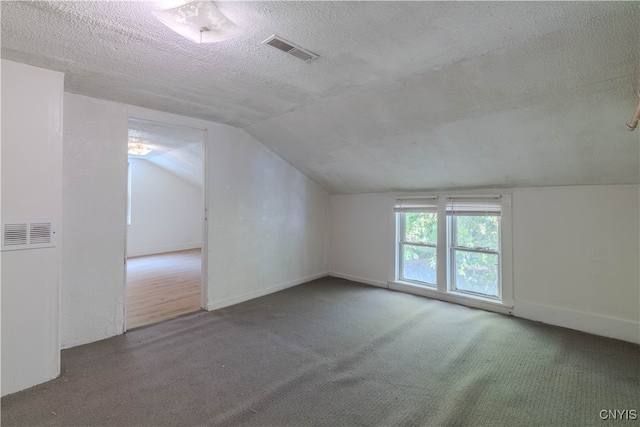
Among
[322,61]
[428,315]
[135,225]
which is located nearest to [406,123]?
[322,61]

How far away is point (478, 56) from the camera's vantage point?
1.99 metres

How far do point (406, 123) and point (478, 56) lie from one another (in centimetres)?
96

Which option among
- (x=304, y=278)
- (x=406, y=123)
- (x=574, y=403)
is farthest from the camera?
(x=304, y=278)

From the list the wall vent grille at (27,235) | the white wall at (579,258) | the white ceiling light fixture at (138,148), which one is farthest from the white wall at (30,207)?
the white wall at (579,258)

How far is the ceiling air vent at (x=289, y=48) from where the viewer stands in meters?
1.82

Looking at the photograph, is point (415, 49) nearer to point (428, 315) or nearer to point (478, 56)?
point (478, 56)

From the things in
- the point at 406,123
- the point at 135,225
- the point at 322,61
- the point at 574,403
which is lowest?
the point at 574,403

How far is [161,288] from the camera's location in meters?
4.61

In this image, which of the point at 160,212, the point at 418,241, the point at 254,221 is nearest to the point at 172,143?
the point at 254,221

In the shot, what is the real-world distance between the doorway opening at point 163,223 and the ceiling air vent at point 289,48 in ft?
6.60

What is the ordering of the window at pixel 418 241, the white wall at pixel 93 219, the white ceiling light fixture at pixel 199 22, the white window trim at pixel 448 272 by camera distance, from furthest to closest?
the window at pixel 418 241
the white window trim at pixel 448 272
the white wall at pixel 93 219
the white ceiling light fixture at pixel 199 22

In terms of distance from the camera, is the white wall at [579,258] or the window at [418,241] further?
the window at [418,241]

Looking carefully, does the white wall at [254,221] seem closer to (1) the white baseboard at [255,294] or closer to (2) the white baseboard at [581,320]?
(1) the white baseboard at [255,294]

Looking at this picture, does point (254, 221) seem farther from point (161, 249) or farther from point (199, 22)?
point (161, 249)
